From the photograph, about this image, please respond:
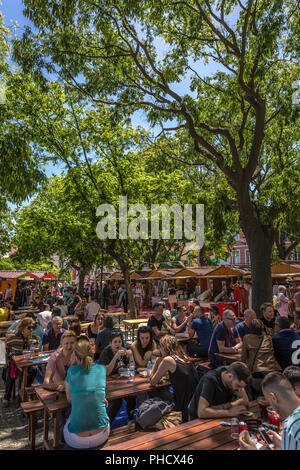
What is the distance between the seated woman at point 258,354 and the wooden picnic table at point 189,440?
6.23ft

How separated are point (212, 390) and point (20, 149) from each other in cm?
519

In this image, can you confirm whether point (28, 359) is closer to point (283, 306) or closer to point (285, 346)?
point (285, 346)

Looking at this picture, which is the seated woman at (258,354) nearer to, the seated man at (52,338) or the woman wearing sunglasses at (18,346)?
the seated man at (52,338)

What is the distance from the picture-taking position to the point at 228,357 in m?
5.32

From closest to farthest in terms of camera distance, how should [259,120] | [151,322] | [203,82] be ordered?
[151,322], [259,120], [203,82]

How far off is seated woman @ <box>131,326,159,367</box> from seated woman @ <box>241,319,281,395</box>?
1.48 meters

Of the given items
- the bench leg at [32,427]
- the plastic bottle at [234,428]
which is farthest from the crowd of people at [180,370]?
the bench leg at [32,427]

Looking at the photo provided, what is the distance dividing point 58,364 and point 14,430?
4.28 feet

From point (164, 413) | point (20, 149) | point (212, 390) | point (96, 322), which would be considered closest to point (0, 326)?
point (96, 322)

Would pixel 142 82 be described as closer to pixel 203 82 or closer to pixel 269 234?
pixel 203 82

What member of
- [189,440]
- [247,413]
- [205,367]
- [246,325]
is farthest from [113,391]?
[246,325]

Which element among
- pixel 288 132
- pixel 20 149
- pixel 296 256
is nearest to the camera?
pixel 20 149

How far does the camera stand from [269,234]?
8.61 meters

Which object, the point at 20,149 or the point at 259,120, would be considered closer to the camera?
the point at 20,149
